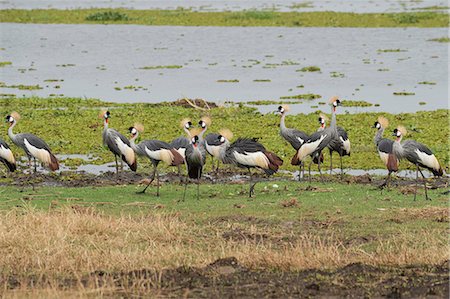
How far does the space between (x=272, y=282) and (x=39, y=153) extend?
26.2 ft

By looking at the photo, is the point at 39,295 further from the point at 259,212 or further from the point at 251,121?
the point at 251,121

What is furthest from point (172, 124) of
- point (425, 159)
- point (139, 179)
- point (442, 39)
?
point (442, 39)

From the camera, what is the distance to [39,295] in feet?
28.7

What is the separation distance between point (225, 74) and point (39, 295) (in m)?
25.6

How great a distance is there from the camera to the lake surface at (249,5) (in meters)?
58.3

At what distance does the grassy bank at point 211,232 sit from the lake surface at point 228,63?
410 inches

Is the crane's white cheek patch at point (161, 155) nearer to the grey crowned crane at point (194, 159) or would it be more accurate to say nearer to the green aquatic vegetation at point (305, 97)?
the grey crowned crane at point (194, 159)

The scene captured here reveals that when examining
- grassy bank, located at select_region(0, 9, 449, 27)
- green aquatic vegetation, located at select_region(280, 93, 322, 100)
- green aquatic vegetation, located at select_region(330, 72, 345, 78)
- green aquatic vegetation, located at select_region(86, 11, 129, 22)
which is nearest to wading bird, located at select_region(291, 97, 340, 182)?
green aquatic vegetation, located at select_region(280, 93, 322, 100)

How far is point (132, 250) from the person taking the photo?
429 inches

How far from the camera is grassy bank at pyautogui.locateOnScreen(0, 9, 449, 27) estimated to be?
48.7m

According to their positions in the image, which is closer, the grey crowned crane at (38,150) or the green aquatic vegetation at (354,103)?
the grey crowned crane at (38,150)

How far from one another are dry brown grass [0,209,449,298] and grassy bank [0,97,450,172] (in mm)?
6653

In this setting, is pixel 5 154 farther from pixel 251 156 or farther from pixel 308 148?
pixel 308 148

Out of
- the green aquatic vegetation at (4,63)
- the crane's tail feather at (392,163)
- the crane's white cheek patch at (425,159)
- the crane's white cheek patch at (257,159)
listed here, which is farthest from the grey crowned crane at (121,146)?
the green aquatic vegetation at (4,63)
